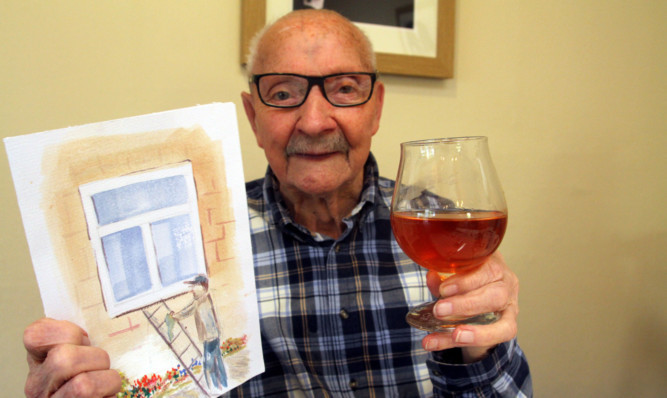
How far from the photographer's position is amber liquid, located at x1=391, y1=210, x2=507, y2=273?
532 millimetres

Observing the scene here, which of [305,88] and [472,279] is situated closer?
[472,279]

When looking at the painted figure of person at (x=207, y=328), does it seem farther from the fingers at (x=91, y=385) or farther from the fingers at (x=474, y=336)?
the fingers at (x=474, y=336)

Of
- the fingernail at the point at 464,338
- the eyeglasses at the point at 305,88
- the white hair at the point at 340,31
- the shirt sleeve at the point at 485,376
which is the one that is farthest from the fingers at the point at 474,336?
the white hair at the point at 340,31

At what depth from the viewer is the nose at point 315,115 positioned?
882 mm

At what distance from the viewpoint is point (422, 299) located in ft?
3.19

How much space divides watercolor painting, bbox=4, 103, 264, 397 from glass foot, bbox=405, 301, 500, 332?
0.24m

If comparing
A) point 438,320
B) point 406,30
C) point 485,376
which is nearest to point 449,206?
point 438,320

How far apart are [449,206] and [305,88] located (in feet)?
1.58

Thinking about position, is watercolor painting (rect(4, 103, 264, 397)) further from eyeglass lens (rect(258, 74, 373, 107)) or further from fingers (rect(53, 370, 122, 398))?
eyeglass lens (rect(258, 74, 373, 107))

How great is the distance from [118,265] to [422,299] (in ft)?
2.22

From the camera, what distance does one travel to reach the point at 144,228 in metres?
0.53

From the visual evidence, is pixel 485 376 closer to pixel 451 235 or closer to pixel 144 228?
pixel 451 235

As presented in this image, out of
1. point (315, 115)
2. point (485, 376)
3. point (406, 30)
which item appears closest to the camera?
point (485, 376)

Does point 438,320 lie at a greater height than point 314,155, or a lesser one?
lesser
